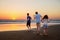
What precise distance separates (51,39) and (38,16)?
3.96m

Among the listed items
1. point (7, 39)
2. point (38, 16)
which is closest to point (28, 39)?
point (7, 39)

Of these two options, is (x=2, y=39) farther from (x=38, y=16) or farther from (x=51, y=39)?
(x=38, y=16)

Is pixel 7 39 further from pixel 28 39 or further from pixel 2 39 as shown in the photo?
pixel 28 39

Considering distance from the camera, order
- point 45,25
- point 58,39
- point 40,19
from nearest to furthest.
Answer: point 58,39 < point 45,25 < point 40,19

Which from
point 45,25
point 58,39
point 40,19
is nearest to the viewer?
point 58,39

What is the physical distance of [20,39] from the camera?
446 inches

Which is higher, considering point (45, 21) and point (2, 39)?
point (45, 21)

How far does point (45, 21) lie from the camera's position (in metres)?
14.1

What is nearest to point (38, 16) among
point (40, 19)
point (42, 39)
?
point (40, 19)

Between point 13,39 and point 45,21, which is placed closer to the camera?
point 13,39

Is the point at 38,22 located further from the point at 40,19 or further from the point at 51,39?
the point at 51,39

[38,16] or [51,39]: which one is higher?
[38,16]

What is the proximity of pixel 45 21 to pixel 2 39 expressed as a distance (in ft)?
13.1

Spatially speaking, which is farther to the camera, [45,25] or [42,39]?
[45,25]
